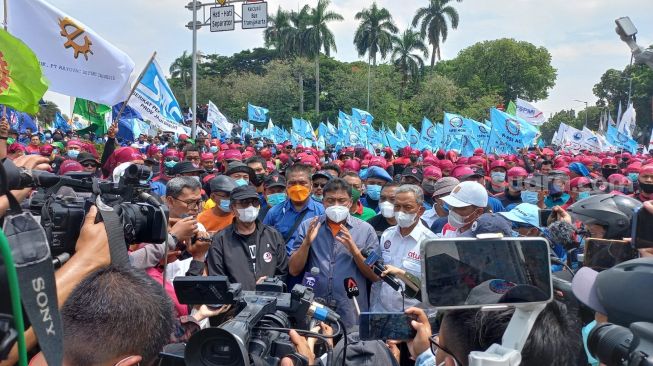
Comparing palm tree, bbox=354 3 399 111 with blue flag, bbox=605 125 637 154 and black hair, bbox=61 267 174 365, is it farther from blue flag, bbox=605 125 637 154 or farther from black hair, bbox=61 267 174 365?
black hair, bbox=61 267 174 365

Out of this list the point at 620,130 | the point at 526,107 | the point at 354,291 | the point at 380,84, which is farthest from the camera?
the point at 380,84

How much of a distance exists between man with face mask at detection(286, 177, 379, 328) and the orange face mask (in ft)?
2.84

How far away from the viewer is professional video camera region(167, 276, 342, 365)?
1697mm

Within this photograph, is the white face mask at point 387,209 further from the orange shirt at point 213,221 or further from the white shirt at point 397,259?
the orange shirt at point 213,221

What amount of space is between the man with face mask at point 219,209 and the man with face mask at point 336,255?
935 millimetres

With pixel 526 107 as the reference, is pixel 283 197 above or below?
below

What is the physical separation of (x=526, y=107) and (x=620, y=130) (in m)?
6.22

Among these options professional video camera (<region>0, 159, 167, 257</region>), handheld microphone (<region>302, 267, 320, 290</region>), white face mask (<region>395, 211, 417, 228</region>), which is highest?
professional video camera (<region>0, 159, 167, 257</region>)

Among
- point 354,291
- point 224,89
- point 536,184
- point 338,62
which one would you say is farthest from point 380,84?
point 354,291

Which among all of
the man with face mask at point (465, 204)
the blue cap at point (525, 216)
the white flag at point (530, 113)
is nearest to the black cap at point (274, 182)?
the man with face mask at point (465, 204)

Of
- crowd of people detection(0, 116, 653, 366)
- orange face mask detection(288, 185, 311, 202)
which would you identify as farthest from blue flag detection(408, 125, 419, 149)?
orange face mask detection(288, 185, 311, 202)

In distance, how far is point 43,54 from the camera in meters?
5.89

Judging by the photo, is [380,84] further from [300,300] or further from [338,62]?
[300,300]

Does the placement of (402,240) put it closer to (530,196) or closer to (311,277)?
(311,277)
